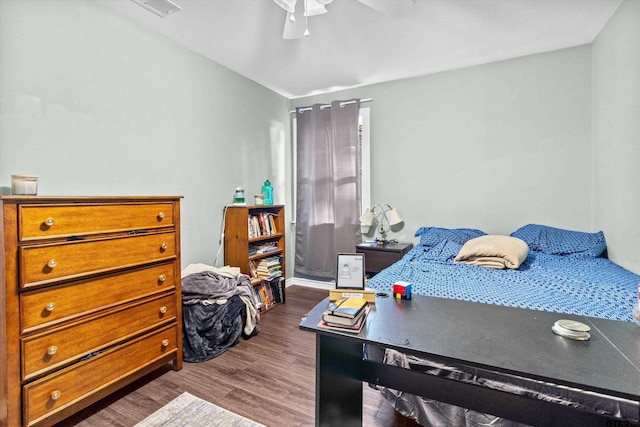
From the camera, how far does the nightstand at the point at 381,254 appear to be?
10.5 feet

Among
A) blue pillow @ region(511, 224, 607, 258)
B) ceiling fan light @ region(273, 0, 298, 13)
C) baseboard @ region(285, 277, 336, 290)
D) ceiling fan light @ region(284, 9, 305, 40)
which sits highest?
ceiling fan light @ region(284, 9, 305, 40)

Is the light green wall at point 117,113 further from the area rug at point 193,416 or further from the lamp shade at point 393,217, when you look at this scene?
the lamp shade at point 393,217

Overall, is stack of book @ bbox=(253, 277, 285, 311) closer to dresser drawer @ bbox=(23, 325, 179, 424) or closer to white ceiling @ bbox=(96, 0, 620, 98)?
dresser drawer @ bbox=(23, 325, 179, 424)

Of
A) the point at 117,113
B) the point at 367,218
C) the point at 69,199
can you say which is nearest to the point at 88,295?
the point at 69,199

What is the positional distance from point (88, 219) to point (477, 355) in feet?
6.14

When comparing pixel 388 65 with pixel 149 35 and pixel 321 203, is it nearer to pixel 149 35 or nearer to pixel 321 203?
pixel 321 203

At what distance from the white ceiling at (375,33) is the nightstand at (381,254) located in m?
1.88

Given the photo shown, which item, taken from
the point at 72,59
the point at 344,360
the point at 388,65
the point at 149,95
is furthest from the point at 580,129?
the point at 72,59

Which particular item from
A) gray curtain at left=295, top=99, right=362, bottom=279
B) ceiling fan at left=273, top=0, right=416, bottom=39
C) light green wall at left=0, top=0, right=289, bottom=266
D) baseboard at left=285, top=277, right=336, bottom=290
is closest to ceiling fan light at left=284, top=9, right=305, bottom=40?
ceiling fan at left=273, top=0, right=416, bottom=39

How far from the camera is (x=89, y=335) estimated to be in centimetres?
163

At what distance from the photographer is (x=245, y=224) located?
309 cm

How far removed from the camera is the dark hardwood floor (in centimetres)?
166

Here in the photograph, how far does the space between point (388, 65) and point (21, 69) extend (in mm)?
2885

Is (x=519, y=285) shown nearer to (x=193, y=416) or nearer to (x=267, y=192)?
(x=193, y=416)
